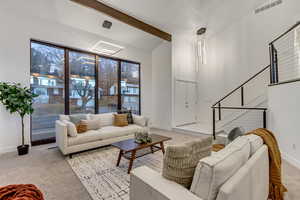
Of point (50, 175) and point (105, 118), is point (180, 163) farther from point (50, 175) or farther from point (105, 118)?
point (105, 118)

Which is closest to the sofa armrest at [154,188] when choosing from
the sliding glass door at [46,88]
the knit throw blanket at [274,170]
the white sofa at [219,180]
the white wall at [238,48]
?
the white sofa at [219,180]

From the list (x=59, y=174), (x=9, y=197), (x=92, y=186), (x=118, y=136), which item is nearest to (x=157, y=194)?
(x=9, y=197)

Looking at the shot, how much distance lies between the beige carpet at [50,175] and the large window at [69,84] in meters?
1.06

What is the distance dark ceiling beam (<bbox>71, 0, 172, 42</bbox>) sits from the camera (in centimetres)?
345

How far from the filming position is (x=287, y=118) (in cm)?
270

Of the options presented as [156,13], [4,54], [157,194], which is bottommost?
[157,194]

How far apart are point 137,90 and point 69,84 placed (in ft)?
8.15

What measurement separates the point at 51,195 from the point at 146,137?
1.60 metres

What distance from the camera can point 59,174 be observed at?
7.42 ft

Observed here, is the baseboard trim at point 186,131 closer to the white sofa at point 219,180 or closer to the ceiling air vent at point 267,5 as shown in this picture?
the white sofa at point 219,180

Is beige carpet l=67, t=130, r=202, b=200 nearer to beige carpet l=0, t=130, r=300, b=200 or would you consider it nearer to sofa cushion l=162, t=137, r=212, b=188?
beige carpet l=0, t=130, r=300, b=200

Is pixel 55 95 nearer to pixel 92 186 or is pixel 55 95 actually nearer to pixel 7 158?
pixel 7 158

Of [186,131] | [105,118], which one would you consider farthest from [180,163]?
[186,131]

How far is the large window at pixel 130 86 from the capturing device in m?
5.38
